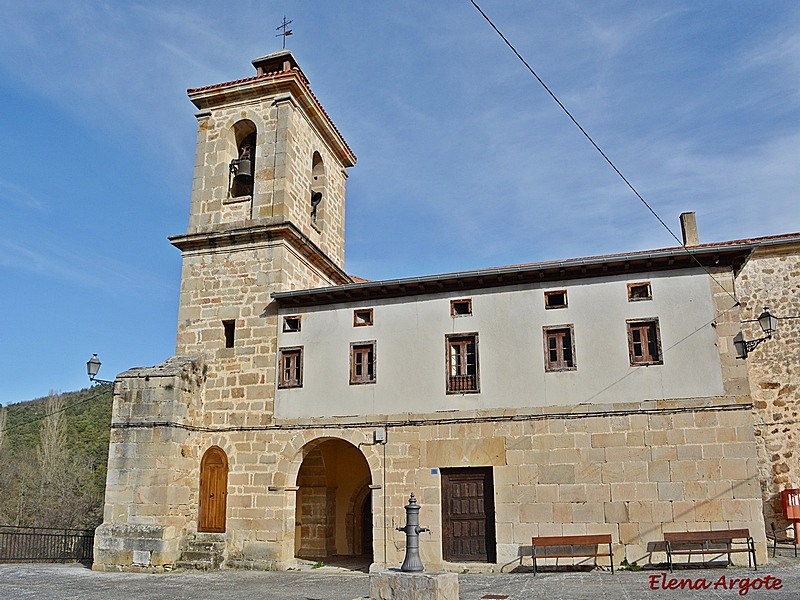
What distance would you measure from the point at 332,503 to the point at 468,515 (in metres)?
4.54

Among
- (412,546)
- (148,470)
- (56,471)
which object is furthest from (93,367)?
(56,471)

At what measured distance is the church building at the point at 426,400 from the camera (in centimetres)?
1170

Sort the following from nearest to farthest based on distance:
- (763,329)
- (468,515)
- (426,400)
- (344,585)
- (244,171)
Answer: (344,585) → (763,329) → (468,515) → (426,400) → (244,171)

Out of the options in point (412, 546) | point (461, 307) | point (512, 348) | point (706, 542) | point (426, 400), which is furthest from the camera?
point (461, 307)

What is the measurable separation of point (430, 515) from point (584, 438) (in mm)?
3132

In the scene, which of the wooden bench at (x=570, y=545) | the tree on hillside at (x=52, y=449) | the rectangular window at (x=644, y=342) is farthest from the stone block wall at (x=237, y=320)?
the tree on hillside at (x=52, y=449)

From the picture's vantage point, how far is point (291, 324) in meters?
14.3

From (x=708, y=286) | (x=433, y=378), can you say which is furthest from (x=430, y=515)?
(x=708, y=286)

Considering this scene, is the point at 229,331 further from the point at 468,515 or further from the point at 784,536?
the point at 784,536

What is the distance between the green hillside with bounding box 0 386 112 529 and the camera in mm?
30391

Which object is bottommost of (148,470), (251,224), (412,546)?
(412,546)

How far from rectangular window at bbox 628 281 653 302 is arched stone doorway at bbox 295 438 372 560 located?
6.95 metres

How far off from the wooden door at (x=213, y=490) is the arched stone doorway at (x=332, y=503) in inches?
79.5

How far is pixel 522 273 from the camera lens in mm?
12812
